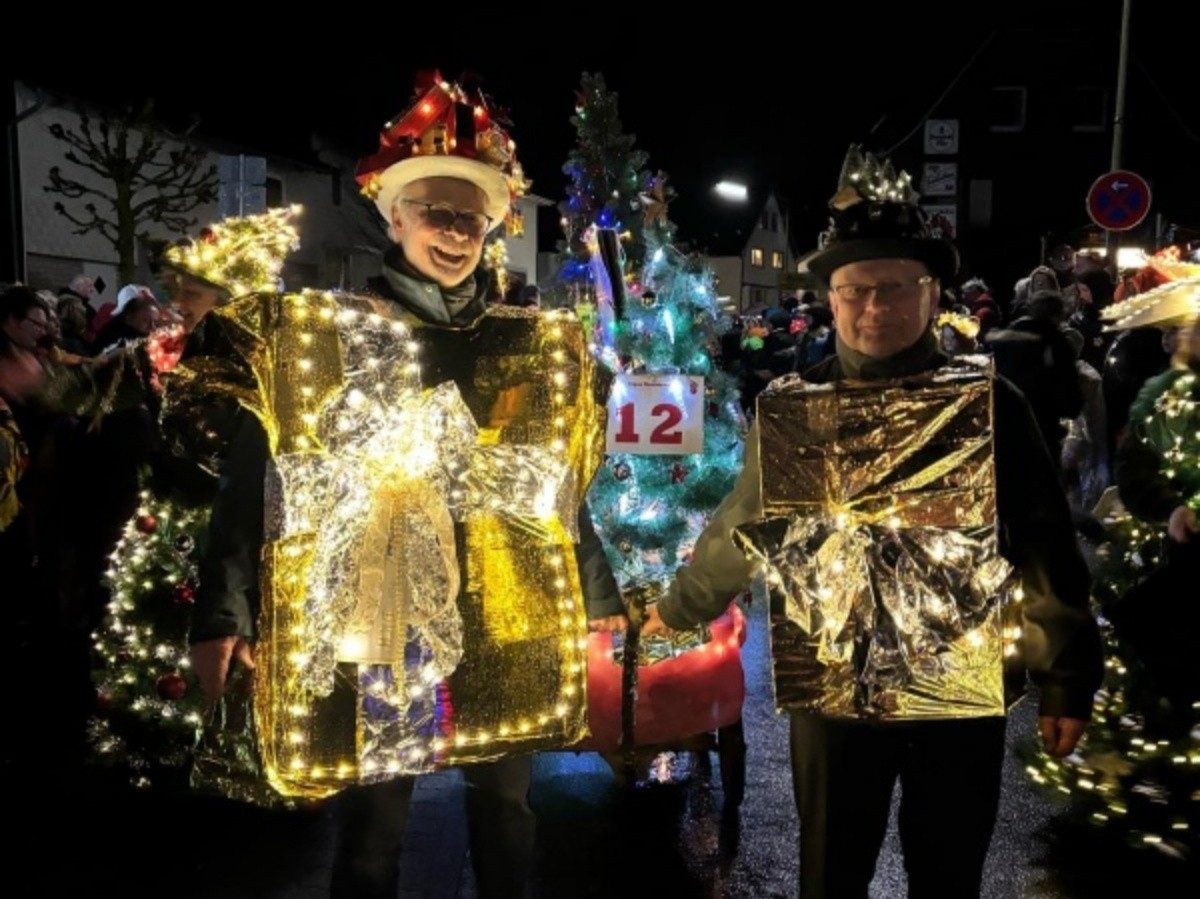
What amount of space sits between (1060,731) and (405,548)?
1.51 m

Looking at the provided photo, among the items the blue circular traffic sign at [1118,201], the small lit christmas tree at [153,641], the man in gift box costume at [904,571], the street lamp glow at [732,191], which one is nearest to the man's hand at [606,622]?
the man in gift box costume at [904,571]

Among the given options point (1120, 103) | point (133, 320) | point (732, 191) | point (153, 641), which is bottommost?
point (153, 641)

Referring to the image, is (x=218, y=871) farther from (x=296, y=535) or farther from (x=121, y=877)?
(x=296, y=535)

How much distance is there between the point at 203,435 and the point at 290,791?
0.80m

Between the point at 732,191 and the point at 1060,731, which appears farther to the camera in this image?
the point at 732,191

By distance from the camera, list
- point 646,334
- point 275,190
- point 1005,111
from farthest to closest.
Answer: point 1005,111, point 275,190, point 646,334

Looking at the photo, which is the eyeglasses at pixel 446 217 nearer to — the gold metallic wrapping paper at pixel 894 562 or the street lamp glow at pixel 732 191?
the gold metallic wrapping paper at pixel 894 562

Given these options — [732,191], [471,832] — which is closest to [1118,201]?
[471,832]

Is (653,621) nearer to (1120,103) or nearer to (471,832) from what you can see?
(471,832)

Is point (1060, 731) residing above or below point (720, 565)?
below

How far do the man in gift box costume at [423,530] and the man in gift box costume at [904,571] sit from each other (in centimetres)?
51

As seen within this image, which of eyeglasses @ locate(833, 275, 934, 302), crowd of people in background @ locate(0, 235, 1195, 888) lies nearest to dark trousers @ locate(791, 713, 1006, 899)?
eyeglasses @ locate(833, 275, 934, 302)

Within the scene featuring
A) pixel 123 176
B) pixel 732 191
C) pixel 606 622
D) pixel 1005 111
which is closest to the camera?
pixel 606 622

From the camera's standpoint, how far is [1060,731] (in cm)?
257
